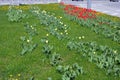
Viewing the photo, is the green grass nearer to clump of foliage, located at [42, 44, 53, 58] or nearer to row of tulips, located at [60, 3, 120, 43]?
clump of foliage, located at [42, 44, 53, 58]

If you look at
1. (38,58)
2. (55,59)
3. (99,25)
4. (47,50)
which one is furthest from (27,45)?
(99,25)

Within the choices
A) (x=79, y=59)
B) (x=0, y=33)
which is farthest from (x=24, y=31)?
(x=79, y=59)

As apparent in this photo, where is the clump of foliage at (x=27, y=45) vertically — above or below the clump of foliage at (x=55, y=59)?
above

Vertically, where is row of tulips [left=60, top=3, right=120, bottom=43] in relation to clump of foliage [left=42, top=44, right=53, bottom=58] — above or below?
below

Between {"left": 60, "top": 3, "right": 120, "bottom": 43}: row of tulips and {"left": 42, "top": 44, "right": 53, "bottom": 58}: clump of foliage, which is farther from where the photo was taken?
{"left": 60, "top": 3, "right": 120, "bottom": 43}: row of tulips

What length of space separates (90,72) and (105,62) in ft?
2.02

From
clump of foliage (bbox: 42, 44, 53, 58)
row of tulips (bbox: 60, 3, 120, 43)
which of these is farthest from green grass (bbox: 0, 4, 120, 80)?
row of tulips (bbox: 60, 3, 120, 43)

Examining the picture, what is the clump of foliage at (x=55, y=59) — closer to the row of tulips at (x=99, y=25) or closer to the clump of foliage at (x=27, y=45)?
the clump of foliage at (x=27, y=45)

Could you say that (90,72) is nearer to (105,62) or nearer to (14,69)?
(105,62)

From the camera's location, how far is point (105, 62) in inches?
330

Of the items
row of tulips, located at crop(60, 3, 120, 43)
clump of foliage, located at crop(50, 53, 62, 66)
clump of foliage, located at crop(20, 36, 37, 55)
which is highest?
clump of foliage, located at crop(20, 36, 37, 55)

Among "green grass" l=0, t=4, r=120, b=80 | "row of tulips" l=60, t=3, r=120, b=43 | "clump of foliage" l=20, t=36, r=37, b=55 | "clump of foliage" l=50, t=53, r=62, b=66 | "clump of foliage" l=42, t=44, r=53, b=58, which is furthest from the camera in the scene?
"row of tulips" l=60, t=3, r=120, b=43

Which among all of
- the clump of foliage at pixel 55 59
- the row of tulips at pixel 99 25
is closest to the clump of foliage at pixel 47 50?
the clump of foliage at pixel 55 59

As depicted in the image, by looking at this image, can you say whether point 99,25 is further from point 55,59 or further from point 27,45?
point 55,59
